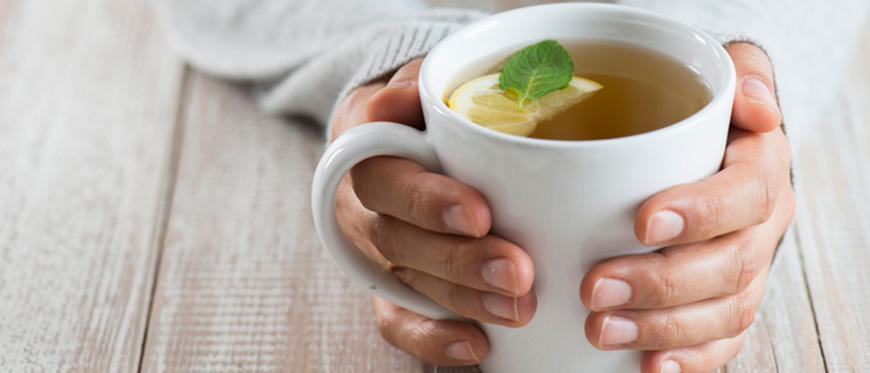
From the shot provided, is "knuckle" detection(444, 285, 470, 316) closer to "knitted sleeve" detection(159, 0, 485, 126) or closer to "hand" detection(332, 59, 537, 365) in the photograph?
"hand" detection(332, 59, 537, 365)

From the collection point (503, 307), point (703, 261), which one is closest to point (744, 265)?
Answer: point (703, 261)

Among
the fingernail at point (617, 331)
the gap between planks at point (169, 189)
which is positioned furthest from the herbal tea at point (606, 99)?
the gap between planks at point (169, 189)

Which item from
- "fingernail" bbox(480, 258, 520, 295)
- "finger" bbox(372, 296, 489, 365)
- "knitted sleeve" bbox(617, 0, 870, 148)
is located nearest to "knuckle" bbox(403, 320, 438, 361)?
"finger" bbox(372, 296, 489, 365)

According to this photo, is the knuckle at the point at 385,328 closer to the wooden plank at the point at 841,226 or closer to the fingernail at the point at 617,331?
the fingernail at the point at 617,331

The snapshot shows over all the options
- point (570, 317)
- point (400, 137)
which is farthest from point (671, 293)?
point (400, 137)

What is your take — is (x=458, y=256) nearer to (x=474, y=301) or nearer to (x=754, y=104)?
Answer: (x=474, y=301)

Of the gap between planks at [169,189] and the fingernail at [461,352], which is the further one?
the gap between planks at [169,189]

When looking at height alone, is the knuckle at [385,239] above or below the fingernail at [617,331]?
below
